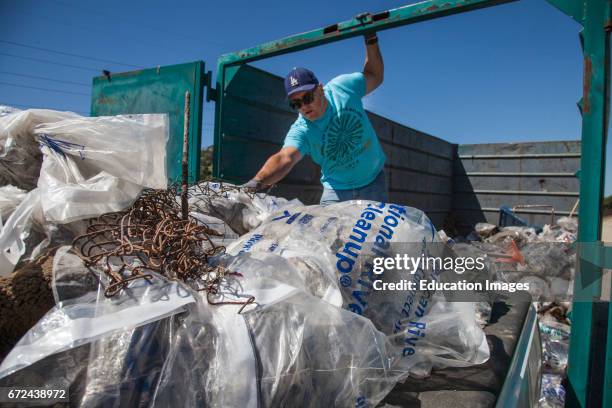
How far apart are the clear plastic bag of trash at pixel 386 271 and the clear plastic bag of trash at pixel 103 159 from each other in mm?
363

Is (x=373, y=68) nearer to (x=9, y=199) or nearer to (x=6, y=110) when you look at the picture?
(x=6, y=110)

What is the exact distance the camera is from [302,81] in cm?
211

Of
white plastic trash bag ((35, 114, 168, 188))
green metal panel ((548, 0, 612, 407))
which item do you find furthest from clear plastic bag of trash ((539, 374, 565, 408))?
white plastic trash bag ((35, 114, 168, 188))

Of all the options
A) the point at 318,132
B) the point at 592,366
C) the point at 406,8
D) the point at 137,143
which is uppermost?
the point at 406,8

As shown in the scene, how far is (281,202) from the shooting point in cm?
217

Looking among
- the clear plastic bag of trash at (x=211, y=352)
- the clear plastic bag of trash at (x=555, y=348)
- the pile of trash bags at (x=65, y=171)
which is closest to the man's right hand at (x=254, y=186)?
the pile of trash bags at (x=65, y=171)

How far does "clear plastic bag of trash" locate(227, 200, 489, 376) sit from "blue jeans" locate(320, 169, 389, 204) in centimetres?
94

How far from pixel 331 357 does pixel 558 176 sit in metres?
8.08

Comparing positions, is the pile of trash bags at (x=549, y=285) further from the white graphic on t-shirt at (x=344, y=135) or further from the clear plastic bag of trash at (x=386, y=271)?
the clear plastic bag of trash at (x=386, y=271)

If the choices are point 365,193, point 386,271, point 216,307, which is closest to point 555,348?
point 365,193

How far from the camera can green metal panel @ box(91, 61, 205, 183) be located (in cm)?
287

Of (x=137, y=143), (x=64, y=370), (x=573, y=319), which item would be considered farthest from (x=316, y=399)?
(x=573, y=319)

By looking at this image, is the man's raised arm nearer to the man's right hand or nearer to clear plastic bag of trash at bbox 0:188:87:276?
the man's right hand

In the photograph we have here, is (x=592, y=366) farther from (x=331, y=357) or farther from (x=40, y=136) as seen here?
(x=40, y=136)
